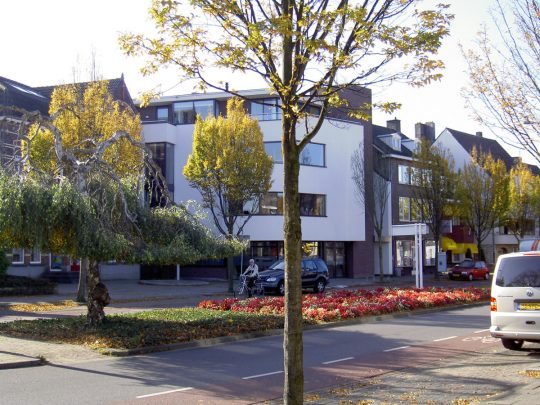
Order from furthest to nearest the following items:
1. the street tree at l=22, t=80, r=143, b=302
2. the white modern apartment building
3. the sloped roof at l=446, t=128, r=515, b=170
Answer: the sloped roof at l=446, t=128, r=515, b=170, the white modern apartment building, the street tree at l=22, t=80, r=143, b=302

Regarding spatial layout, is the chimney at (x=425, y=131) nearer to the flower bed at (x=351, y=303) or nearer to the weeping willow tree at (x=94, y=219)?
the flower bed at (x=351, y=303)

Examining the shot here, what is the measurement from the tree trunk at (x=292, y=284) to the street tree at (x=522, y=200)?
49046 millimetres

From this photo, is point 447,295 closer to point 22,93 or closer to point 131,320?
point 131,320

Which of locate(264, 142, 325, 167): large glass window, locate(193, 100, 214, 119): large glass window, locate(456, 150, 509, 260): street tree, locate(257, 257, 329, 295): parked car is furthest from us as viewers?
locate(456, 150, 509, 260): street tree

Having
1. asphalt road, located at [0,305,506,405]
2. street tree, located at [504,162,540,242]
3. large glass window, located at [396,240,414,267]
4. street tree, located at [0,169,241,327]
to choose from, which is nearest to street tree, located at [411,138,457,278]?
large glass window, located at [396,240,414,267]

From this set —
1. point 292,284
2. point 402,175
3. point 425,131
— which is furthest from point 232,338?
point 425,131

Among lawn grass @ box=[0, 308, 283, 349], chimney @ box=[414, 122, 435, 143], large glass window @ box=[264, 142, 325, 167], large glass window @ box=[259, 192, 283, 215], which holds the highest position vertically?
chimney @ box=[414, 122, 435, 143]

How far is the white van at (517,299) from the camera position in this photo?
11.5 meters

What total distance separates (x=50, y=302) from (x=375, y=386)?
18265mm

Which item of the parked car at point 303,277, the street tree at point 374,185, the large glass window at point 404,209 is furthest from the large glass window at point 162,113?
the parked car at point 303,277

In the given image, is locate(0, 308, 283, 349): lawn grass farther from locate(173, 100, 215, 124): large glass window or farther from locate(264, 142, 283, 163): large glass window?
locate(173, 100, 215, 124): large glass window

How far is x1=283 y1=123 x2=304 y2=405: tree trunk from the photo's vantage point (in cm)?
576

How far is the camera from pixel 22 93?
36750 mm

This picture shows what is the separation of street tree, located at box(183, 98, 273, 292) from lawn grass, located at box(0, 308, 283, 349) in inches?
520
